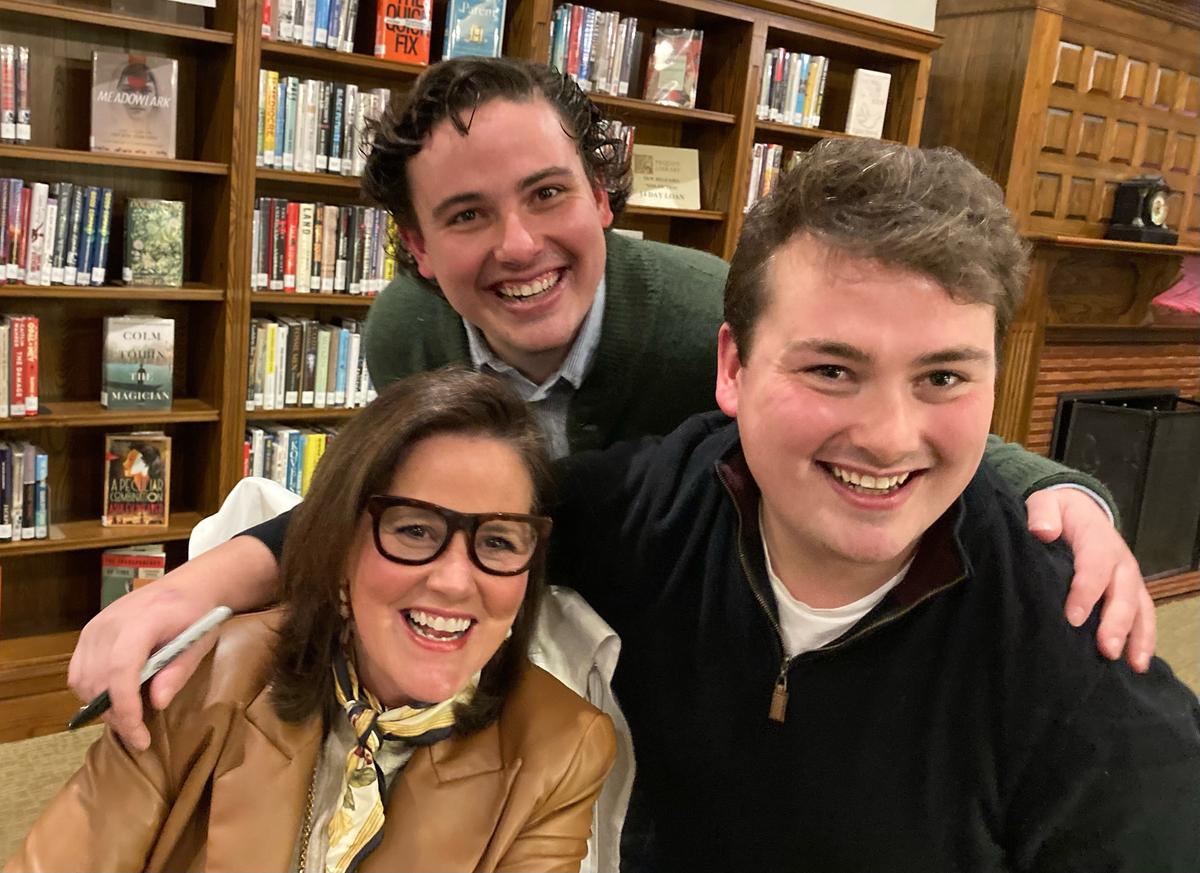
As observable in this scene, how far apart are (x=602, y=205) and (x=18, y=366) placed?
1.80 metres

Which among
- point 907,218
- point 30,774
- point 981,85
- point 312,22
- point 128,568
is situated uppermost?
point 981,85

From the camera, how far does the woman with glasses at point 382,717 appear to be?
1.03 metres

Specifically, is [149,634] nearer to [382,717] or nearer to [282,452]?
[382,717]

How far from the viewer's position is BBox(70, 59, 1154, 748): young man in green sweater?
1389 mm

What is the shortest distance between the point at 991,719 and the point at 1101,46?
3.79 meters

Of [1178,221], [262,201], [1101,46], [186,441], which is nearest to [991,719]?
[262,201]

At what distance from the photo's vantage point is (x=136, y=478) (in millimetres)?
2797

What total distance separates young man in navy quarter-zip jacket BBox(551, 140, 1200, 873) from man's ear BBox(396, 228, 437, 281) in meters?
0.62

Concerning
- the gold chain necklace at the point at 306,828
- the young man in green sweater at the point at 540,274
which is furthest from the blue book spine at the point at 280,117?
the gold chain necklace at the point at 306,828

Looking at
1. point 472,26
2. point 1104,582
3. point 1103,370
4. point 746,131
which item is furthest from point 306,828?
point 1103,370

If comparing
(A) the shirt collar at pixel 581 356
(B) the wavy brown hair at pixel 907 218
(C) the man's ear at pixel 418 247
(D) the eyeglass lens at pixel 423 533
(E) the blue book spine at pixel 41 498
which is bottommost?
(E) the blue book spine at pixel 41 498

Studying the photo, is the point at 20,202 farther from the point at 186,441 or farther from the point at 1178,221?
the point at 1178,221

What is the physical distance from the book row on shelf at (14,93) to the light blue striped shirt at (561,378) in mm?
1652

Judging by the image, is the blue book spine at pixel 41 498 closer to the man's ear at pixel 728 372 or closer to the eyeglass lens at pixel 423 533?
the eyeglass lens at pixel 423 533
